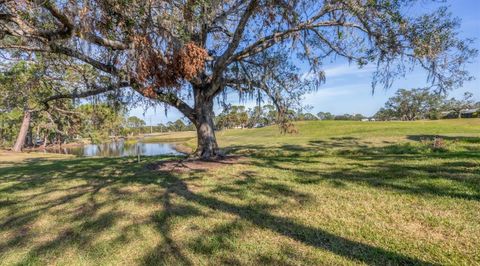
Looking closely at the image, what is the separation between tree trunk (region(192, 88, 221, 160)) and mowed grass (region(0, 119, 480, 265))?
2554 millimetres

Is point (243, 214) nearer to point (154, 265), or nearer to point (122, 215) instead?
point (154, 265)

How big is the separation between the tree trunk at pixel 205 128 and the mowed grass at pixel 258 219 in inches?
101

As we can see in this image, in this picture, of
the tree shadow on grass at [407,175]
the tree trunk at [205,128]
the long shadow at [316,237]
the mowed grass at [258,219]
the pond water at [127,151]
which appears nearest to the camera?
the long shadow at [316,237]

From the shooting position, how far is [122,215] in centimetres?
423

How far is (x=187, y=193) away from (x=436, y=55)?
589 centimetres

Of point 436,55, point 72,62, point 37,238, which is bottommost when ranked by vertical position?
point 37,238

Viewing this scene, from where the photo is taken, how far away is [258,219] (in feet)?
12.4

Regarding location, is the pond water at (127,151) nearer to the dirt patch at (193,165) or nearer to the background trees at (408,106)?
the dirt patch at (193,165)

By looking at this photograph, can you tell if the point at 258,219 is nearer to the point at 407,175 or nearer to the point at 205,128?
the point at 407,175

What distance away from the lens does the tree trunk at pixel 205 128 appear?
29.6ft

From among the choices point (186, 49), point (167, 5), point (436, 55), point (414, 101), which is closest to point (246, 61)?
point (186, 49)

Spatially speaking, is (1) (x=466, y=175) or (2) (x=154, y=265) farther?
(1) (x=466, y=175)

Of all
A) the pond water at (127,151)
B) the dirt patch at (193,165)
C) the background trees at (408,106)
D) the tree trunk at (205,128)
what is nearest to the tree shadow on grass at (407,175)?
the dirt patch at (193,165)

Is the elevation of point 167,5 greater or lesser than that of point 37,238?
greater
